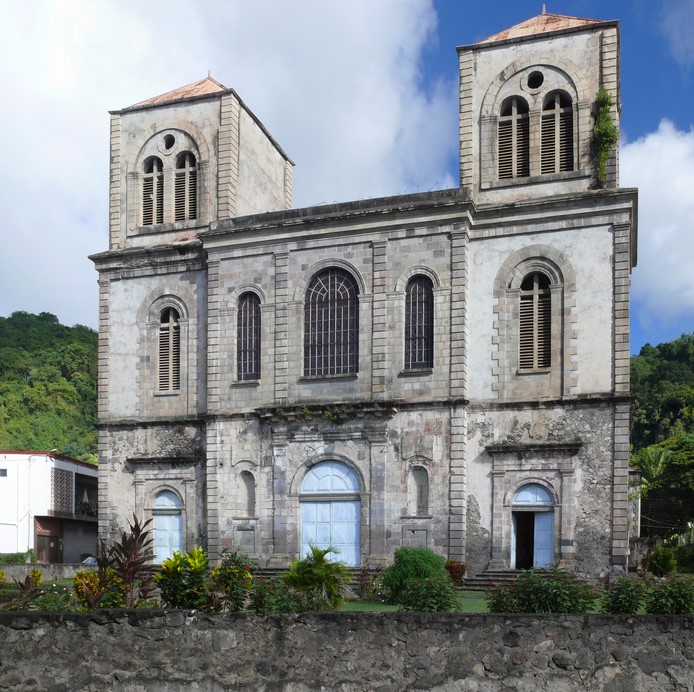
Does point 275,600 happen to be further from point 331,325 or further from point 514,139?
point 514,139

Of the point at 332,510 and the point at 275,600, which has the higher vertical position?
the point at 275,600

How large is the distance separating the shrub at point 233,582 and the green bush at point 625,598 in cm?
504

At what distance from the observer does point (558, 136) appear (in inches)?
1133

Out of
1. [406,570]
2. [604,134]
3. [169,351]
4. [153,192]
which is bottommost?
[406,570]

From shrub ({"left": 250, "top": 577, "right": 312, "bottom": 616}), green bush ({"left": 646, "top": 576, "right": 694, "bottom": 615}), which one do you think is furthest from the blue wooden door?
green bush ({"left": 646, "top": 576, "right": 694, "bottom": 615})

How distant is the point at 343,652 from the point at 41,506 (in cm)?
3100

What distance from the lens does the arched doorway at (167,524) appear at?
3037 centimetres

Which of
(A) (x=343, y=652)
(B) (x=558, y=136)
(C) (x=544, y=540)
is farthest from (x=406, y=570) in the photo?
(B) (x=558, y=136)

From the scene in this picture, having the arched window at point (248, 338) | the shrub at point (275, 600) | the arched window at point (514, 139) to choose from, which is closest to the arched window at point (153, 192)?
the arched window at point (248, 338)

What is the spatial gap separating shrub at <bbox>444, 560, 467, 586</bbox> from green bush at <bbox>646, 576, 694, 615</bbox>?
13.2 m

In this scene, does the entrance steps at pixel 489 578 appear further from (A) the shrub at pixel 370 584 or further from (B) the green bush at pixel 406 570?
(B) the green bush at pixel 406 570

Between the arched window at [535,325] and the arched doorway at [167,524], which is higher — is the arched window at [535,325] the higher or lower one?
the higher one

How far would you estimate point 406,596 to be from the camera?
15531 millimetres

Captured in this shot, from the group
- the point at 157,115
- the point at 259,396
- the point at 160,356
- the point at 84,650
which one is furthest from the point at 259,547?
the point at 84,650
